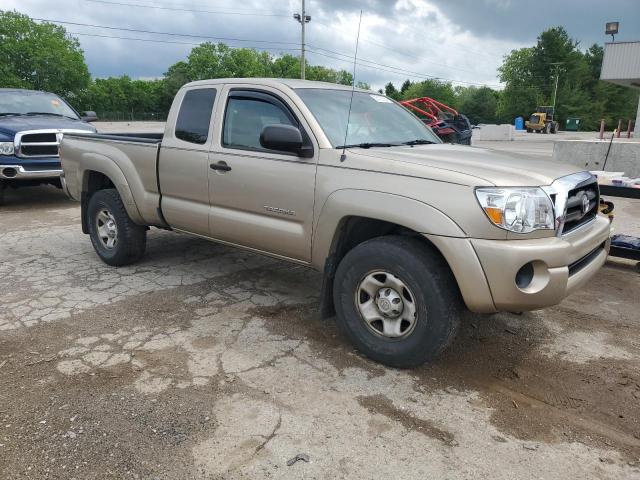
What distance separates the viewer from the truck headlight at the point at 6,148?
8.16m

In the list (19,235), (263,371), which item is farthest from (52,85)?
(263,371)

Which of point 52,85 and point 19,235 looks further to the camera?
point 52,85

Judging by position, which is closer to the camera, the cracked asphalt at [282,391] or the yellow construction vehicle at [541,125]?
the cracked asphalt at [282,391]

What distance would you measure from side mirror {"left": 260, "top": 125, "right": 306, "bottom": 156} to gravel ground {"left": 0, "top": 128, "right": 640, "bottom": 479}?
1.40 m

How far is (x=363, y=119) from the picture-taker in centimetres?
Answer: 405

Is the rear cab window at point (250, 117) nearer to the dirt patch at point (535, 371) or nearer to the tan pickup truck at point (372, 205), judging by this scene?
the tan pickup truck at point (372, 205)

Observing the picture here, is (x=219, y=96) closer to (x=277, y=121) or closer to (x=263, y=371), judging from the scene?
(x=277, y=121)

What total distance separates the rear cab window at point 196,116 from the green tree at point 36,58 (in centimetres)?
6974

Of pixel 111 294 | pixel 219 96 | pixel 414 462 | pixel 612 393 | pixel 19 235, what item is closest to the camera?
pixel 414 462

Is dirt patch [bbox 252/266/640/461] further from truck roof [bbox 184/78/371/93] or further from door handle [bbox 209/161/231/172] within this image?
truck roof [bbox 184/78/371/93]

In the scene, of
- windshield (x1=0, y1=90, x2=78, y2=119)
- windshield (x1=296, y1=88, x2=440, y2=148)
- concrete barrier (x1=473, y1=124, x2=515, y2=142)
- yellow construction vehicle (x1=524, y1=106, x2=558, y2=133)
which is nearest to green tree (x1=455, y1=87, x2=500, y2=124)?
yellow construction vehicle (x1=524, y1=106, x2=558, y2=133)

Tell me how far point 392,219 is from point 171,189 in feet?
7.74

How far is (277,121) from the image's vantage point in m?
3.93

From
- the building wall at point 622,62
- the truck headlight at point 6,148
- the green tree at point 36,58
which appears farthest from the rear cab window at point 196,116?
the green tree at point 36,58
